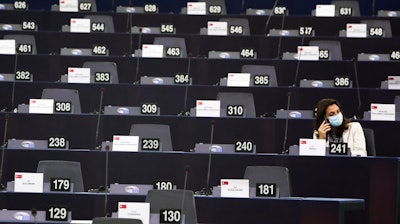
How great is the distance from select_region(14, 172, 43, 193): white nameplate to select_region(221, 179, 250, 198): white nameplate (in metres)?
1.24

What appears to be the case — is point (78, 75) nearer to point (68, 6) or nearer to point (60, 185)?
point (68, 6)

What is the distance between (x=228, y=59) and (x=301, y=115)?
1.37 meters

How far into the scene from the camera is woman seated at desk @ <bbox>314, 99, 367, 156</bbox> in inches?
404

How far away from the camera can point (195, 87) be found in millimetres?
12086

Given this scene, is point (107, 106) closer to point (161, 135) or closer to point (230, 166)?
point (161, 135)

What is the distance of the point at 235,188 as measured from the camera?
8.91 m

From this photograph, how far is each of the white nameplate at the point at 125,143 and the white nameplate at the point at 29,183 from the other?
1403 millimetres

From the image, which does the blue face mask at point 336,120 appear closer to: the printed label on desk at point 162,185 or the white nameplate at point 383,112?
the white nameplate at point 383,112

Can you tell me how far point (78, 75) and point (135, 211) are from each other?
4.32 metres

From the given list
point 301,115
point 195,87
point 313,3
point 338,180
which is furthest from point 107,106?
point 313,3

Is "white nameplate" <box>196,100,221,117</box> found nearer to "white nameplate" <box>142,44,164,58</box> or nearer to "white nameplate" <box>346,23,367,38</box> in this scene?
"white nameplate" <box>142,44,164,58</box>

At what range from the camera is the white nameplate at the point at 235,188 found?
8.89 m

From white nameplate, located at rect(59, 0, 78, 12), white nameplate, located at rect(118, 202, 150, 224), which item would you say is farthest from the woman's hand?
white nameplate, located at rect(59, 0, 78, 12)

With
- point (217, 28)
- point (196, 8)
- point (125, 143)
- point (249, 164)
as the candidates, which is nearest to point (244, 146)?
point (249, 164)
